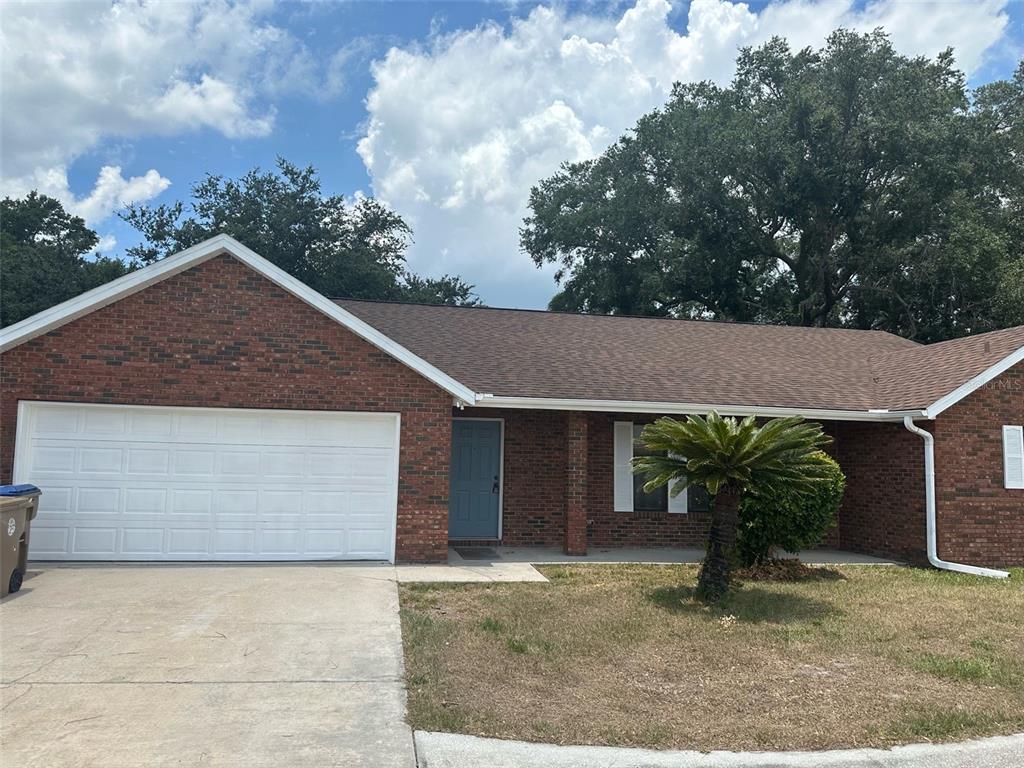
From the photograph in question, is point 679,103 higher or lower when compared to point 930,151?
higher

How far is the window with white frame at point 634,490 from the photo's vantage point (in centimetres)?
1330

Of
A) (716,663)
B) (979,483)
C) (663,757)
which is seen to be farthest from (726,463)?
(979,483)

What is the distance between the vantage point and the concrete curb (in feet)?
14.6

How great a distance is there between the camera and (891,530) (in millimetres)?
12547

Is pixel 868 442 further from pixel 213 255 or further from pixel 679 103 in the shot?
pixel 679 103

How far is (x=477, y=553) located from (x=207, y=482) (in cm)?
419

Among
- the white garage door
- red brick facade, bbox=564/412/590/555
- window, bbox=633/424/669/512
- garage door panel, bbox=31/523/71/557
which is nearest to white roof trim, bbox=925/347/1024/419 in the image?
window, bbox=633/424/669/512

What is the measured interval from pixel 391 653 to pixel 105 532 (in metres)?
5.79

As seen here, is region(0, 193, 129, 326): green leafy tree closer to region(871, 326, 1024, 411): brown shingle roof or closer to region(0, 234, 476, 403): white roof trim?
region(0, 234, 476, 403): white roof trim

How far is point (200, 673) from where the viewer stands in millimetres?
5855

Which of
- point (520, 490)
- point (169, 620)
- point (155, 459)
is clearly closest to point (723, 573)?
point (520, 490)

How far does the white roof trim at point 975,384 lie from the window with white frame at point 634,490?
387 centimetres

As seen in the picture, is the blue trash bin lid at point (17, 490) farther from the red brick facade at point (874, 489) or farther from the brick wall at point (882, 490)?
the brick wall at point (882, 490)

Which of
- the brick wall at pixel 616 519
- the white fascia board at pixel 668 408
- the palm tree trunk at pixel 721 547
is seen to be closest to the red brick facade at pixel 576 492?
the white fascia board at pixel 668 408
